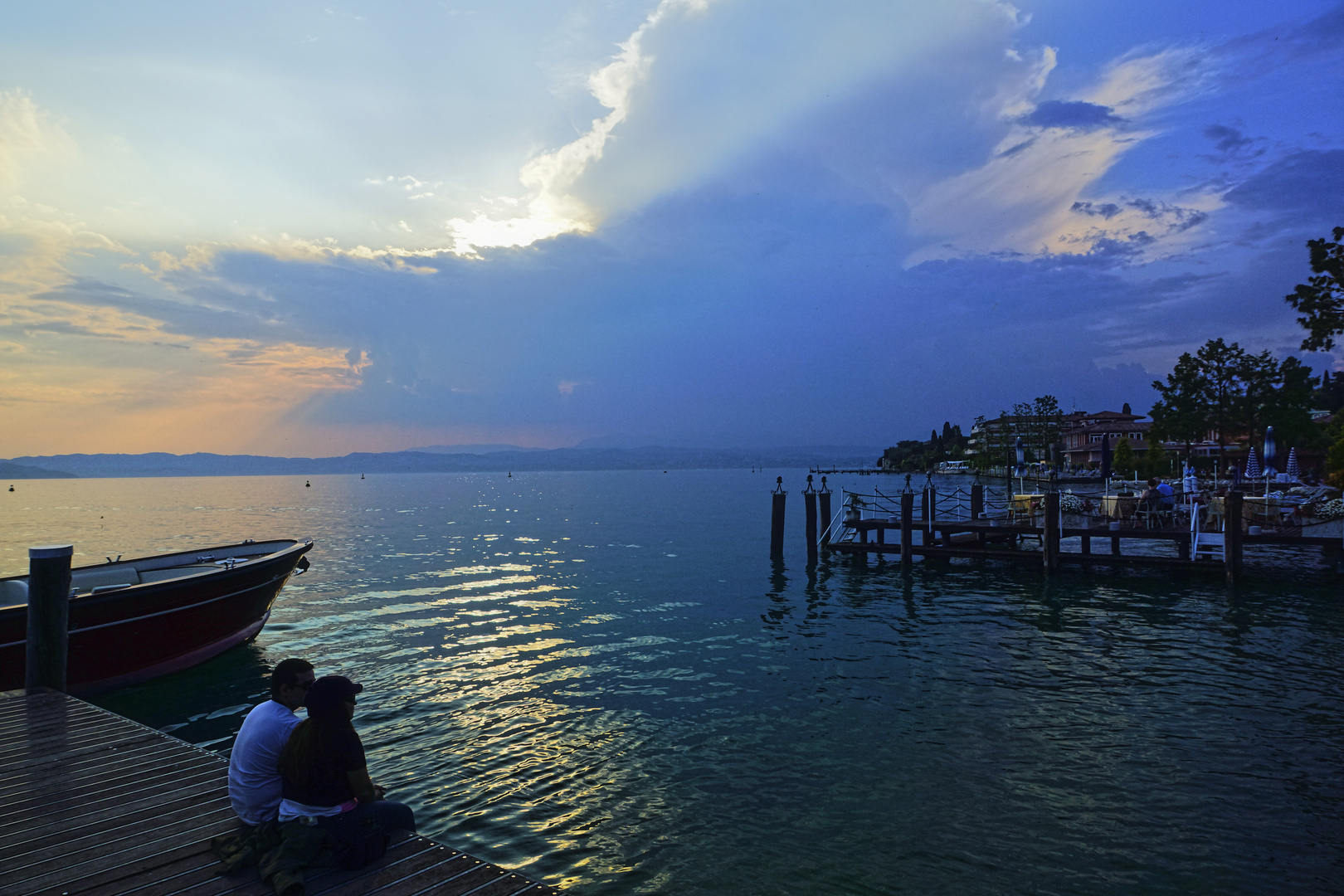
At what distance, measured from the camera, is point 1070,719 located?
12.1m

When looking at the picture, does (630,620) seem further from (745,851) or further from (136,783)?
(136,783)

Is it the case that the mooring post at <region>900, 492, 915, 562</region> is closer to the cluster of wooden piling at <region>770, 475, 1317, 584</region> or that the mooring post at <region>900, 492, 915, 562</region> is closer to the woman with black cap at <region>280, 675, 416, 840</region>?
the cluster of wooden piling at <region>770, 475, 1317, 584</region>

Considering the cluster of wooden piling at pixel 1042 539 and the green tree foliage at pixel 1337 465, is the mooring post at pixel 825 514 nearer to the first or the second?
the cluster of wooden piling at pixel 1042 539

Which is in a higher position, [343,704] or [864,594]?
[343,704]

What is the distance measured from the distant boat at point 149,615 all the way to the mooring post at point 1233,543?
30.1 metres

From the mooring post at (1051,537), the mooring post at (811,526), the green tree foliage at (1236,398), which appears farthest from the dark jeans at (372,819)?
the green tree foliage at (1236,398)

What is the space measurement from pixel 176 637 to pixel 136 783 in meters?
10.8

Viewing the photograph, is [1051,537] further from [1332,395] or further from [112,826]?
[1332,395]

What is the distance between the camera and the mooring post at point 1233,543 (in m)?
24.3

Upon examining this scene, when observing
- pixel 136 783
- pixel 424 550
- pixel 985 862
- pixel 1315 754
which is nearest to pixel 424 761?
pixel 136 783

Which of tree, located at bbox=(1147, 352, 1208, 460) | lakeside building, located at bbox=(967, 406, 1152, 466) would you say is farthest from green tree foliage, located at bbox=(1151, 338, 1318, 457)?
lakeside building, located at bbox=(967, 406, 1152, 466)

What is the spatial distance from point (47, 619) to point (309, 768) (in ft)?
27.6

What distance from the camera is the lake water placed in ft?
26.7

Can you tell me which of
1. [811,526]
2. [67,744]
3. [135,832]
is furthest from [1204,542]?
[67,744]
